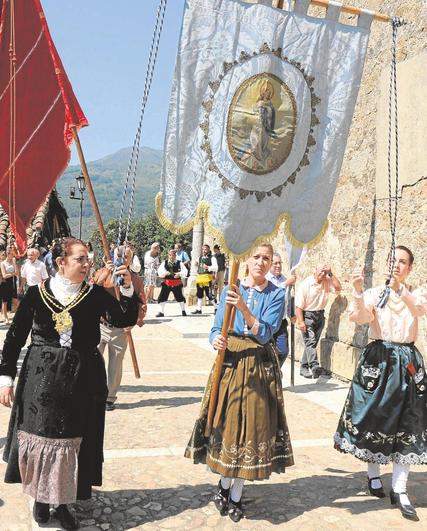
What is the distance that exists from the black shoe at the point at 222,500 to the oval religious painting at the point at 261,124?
218 centimetres

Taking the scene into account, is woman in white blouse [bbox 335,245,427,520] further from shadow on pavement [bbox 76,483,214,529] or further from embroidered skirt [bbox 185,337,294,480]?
shadow on pavement [bbox 76,483,214,529]

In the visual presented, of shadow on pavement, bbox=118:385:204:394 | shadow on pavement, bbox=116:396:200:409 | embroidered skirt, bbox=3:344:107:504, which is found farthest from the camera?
shadow on pavement, bbox=118:385:204:394

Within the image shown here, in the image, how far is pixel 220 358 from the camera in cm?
379

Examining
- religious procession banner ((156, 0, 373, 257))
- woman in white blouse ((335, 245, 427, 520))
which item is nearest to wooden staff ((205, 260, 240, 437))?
religious procession banner ((156, 0, 373, 257))

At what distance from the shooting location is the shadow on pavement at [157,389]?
23.6 ft

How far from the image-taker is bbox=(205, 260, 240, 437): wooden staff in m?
3.75

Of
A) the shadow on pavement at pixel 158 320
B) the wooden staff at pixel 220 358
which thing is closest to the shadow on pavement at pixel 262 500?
the wooden staff at pixel 220 358

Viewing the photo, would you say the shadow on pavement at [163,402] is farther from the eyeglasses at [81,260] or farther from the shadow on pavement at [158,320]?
the shadow on pavement at [158,320]

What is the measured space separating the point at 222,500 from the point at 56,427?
4.06ft

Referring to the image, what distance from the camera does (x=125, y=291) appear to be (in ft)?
13.0

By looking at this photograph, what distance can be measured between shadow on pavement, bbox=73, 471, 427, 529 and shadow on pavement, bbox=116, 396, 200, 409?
7.12 ft

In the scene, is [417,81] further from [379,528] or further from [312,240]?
[379,528]

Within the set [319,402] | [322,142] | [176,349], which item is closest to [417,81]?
[322,142]

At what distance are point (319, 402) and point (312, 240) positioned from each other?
10.3 feet
